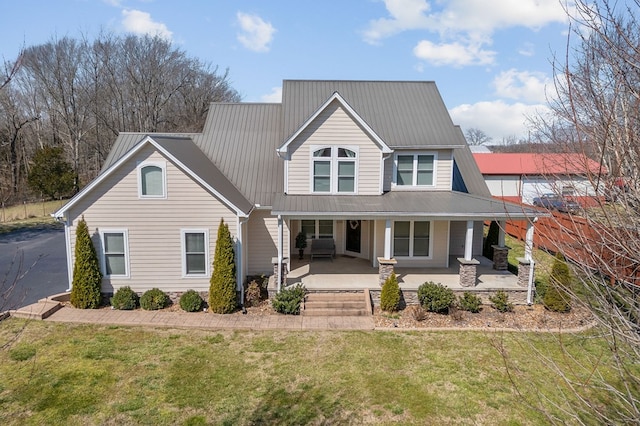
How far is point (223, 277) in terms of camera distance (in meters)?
13.0

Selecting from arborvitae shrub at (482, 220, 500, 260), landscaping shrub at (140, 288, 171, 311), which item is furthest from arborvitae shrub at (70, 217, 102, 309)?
Answer: arborvitae shrub at (482, 220, 500, 260)

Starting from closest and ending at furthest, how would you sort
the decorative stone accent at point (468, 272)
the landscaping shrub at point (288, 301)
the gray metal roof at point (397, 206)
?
the landscaping shrub at point (288, 301)
the gray metal roof at point (397, 206)
the decorative stone accent at point (468, 272)

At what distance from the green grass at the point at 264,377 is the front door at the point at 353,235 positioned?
21.8 ft

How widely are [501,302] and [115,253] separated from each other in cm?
1344

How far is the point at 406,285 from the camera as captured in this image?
13984mm

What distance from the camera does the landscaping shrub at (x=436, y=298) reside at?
12922mm

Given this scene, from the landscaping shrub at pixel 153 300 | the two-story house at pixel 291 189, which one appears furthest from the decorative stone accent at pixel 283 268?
the landscaping shrub at pixel 153 300

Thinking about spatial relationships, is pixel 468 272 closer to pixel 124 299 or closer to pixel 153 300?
pixel 153 300

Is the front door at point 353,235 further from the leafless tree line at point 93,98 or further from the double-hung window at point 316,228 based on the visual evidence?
the leafless tree line at point 93,98

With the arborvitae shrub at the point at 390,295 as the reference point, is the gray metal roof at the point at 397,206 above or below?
above

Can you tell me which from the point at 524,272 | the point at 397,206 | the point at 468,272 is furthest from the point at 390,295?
the point at 524,272

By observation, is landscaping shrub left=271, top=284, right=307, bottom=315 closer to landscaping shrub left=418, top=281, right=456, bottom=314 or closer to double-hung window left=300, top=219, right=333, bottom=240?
landscaping shrub left=418, top=281, right=456, bottom=314

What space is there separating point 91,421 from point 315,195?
1043cm

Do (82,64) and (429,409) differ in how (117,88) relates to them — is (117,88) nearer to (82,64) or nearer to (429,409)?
(82,64)
